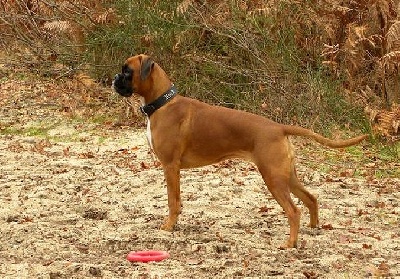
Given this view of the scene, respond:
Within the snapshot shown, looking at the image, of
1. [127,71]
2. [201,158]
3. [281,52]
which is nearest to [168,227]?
[201,158]

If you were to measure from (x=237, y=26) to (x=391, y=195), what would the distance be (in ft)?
14.6

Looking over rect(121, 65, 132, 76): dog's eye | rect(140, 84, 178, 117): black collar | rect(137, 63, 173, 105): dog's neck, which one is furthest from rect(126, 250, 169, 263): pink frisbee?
rect(121, 65, 132, 76): dog's eye

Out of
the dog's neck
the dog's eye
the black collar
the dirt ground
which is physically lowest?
the dirt ground

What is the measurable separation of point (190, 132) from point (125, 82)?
2.46ft

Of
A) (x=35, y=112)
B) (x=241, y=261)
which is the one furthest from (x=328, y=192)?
(x=35, y=112)

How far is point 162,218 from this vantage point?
7207 millimetres

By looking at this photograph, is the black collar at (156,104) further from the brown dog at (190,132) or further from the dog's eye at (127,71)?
the dog's eye at (127,71)

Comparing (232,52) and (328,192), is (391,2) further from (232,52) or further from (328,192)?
(328,192)

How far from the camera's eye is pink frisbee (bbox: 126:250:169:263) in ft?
18.5

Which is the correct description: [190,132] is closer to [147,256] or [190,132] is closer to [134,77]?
[134,77]

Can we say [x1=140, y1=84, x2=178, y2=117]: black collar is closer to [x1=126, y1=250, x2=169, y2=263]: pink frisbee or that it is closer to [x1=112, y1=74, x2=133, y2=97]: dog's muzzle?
[x1=112, y1=74, x2=133, y2=97]: dog's muzzle

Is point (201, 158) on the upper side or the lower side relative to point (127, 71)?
lower

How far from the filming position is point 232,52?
39.8 feet

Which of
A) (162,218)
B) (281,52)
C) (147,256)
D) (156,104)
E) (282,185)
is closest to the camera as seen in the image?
(147,256)
